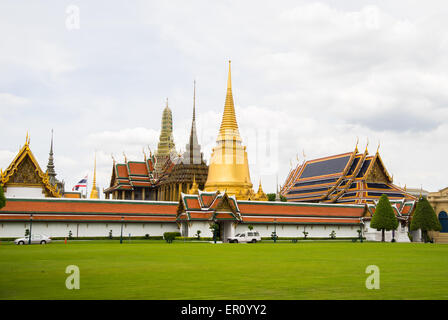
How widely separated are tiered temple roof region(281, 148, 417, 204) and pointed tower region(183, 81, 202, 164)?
17704 millimetres

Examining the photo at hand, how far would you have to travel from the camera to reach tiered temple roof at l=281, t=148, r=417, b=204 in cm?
7875

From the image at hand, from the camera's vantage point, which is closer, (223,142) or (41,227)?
(41,227)

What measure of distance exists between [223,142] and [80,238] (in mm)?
28049

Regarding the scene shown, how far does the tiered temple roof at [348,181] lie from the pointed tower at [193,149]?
58.1 feet

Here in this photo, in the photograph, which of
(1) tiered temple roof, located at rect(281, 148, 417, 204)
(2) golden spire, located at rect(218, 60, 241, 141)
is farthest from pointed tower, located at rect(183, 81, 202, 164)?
(1) tiered temple roof, located at rect(281, 148, 417, 204)

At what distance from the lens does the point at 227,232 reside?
59562 mm

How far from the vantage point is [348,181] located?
81125mm

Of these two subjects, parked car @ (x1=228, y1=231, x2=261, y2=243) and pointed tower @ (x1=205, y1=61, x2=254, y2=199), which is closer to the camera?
parked car @ (x1=228, y1=231, x2=261, y2=243)

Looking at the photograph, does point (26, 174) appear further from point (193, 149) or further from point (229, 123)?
point (193, 149)

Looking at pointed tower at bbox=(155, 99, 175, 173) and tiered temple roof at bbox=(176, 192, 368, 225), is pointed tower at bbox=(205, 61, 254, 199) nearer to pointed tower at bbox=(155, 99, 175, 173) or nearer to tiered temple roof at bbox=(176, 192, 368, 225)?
tiered temple roof at bbox=(176, 192, 368, 225)

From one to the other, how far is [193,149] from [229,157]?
17.7 meters

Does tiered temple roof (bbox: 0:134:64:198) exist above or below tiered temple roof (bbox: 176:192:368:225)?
above
